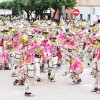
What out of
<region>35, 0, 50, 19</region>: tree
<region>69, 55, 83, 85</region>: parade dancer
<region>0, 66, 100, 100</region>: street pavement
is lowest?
<region>0, 66, 100, 100</region>: street pavement

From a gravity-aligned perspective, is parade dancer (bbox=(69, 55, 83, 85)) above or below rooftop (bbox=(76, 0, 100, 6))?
below

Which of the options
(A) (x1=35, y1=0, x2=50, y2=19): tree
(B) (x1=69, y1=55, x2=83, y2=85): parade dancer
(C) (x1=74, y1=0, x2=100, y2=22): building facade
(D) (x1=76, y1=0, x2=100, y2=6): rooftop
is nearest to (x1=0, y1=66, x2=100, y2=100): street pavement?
(B) (x1=69, y1=55, x2=83, y2=85): parade dancer

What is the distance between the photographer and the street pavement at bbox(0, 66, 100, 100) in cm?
1388

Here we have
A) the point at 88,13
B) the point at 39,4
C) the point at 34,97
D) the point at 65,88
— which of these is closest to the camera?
the point at 34,97

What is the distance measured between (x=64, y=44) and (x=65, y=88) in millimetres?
2569

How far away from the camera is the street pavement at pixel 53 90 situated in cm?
1388

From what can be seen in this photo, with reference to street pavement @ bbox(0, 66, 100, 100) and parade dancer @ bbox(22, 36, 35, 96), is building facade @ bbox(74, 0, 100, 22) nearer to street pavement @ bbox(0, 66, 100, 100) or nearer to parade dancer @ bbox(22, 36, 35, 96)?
street pavement @ bbox(0, 66, 100, 100)

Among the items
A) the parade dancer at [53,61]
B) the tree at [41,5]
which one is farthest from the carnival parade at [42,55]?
the tree at [41,5]

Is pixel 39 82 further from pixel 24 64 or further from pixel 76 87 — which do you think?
pixel 24 64

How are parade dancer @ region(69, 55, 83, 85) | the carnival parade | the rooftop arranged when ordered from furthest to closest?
the rooftop, parade dancer @ region(69, 55, 83, 85), the carnival parade

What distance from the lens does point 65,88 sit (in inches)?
608

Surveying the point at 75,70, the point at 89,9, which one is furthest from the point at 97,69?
the point at 89,9

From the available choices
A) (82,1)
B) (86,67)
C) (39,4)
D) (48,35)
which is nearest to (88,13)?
(82,1)

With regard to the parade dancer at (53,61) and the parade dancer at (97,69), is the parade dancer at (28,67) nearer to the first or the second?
the parade dancer at (97,69)
